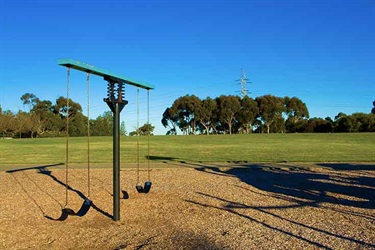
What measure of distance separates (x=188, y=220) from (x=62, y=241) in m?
1.95

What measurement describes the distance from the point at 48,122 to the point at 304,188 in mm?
80306

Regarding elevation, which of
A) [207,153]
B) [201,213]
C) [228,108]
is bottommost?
[201,213]

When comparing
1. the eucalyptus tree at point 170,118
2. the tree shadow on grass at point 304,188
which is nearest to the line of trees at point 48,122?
the eucalyptus tree at point 170,118

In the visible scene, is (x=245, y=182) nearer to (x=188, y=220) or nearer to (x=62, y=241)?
(x=188, y=220)

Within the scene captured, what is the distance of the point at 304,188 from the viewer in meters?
9.16

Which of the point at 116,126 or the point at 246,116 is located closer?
the point at 116,126

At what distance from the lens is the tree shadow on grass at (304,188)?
6.66 m

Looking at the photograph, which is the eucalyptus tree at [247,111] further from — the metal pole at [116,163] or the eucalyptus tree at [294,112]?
the metal pole at [116,163]

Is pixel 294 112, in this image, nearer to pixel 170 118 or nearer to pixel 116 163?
pixel 170 118

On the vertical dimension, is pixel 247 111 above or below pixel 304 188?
above

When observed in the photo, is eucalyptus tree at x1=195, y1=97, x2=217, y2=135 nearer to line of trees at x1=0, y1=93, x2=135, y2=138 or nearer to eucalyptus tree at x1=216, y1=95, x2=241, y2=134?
eucalyptus tree at x1=216, y1=95, x2=241, y2=134

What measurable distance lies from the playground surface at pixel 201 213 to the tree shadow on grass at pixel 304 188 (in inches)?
0.9

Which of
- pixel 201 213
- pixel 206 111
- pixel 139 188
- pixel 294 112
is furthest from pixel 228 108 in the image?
pixel 201 213

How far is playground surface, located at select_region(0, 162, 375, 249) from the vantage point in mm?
5098
